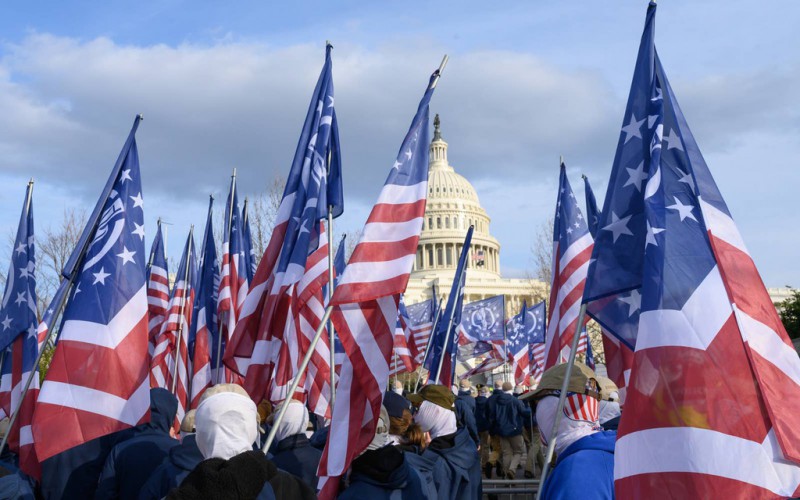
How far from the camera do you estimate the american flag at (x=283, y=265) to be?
643cm

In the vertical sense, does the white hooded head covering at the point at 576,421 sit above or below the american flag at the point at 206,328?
below

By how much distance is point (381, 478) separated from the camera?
3955mm

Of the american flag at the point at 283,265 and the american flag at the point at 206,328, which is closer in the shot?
the american flag at the point at 283,265

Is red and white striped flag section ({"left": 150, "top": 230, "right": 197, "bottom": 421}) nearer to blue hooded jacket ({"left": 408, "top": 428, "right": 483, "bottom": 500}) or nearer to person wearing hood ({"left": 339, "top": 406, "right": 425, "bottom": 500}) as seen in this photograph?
blue hooded jacket ({"left": 408, "top": 428, "right": 483, "bottom": 500})

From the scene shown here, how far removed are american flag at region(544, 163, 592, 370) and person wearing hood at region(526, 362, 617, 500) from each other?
11.1 ft

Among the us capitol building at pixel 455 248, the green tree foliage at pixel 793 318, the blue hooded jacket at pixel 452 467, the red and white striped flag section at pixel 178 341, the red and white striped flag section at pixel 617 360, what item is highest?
the us capitol building at pixel 455 248

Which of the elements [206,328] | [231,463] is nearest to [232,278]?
[206,328]

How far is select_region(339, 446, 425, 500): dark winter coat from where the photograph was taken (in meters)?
3.94

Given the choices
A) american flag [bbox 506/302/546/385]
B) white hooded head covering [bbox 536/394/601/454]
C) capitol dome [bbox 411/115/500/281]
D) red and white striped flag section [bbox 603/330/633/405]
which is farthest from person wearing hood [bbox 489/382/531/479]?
capitol dome [bbox 411/115/500/281]

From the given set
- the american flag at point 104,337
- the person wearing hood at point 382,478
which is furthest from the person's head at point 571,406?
the american flag at point 104,337

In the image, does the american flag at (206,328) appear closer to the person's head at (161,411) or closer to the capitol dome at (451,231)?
the person's head at (161,411)

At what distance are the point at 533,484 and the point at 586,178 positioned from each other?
3224mm

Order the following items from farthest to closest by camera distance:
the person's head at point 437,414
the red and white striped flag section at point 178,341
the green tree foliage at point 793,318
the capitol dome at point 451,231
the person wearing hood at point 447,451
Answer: the capitol dome at point 451,231
the green tree foliage at point 793,318
the red and white striped flag section at point 178,341
the person's head at point 437,414
the person wearing hood at point 447,451

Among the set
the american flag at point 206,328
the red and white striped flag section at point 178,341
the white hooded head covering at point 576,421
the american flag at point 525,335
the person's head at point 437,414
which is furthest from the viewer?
the american flag at point 525,335
